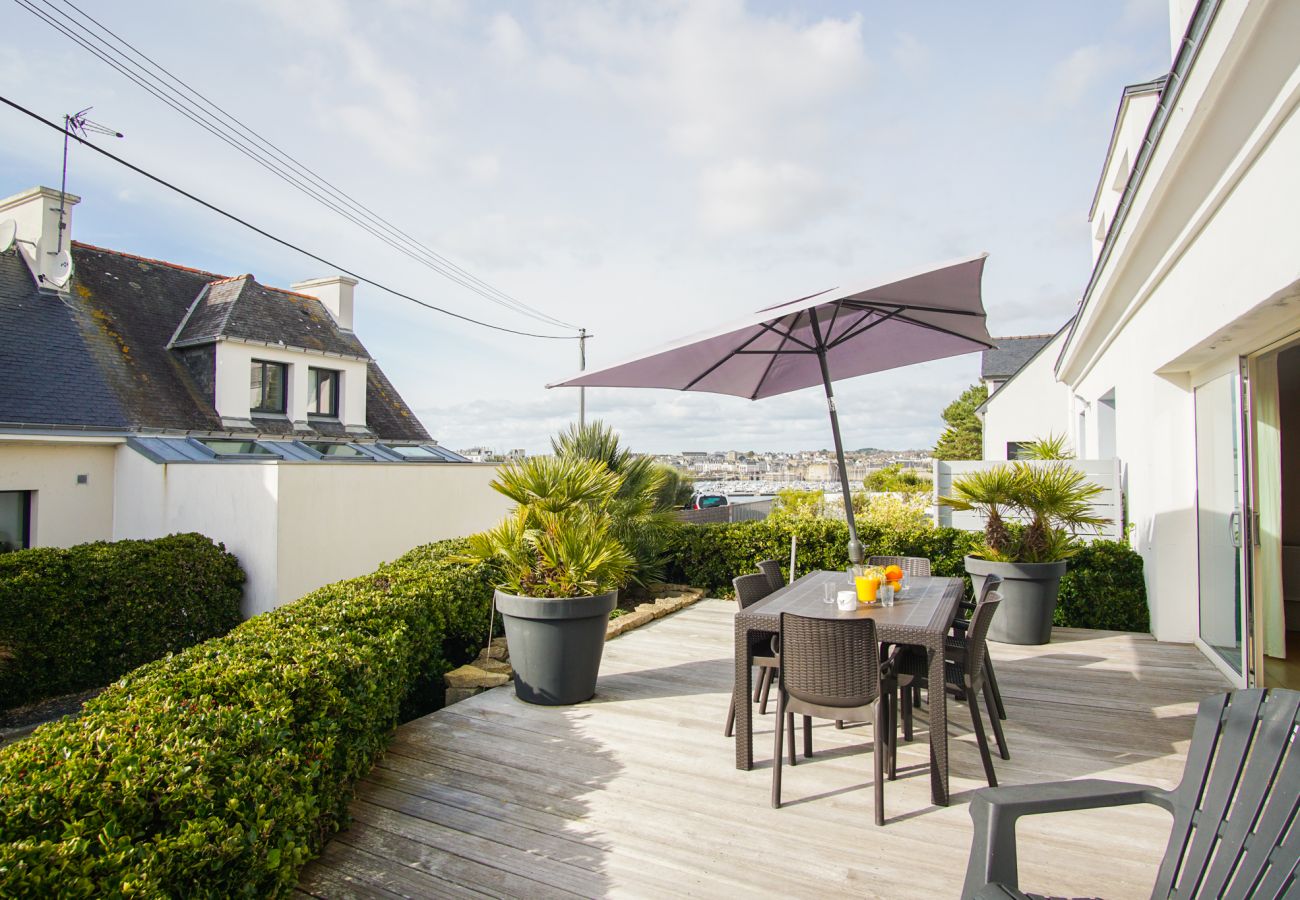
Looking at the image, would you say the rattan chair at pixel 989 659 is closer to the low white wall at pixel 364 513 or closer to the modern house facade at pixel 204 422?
the low white wall at pixel 364 513

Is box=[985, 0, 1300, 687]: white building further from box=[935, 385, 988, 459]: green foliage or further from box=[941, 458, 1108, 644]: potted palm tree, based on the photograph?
box=[935, 385, 988, 459]: green foliage

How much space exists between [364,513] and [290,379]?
328 inches

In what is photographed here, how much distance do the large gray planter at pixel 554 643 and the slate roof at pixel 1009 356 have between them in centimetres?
1933

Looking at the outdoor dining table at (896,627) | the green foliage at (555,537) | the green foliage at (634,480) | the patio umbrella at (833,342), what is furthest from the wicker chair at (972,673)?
the green foliage at (634,480)

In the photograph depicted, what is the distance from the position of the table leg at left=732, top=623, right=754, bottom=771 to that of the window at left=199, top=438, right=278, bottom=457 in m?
9.30

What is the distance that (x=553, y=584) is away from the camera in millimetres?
4676

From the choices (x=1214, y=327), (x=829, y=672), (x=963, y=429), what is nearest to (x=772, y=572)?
(x=829, y=672)

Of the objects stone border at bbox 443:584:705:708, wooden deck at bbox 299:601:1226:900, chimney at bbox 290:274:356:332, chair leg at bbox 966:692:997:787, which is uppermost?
chimney at bbox 290:274:356:332

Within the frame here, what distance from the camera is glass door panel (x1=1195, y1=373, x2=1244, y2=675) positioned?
4805mm

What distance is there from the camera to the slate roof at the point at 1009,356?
21.3m

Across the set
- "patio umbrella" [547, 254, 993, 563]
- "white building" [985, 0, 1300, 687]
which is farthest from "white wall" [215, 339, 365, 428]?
"white building" [985, 0, 1300, 687]

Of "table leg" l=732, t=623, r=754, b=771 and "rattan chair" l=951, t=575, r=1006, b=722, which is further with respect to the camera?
"rattan chair" l=951, t=575, r=1006, b=722

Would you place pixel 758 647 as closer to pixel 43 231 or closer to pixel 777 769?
pixel 777 769

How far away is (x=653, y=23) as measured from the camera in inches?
323
